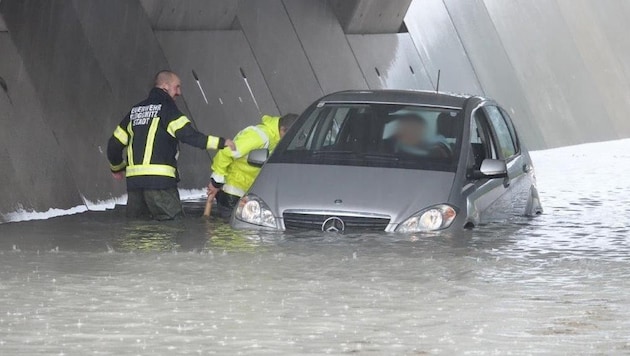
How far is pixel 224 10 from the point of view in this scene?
917 inches

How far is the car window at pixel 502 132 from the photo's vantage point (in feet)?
47.8

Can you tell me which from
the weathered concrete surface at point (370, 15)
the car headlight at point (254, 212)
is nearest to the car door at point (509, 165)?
the car headlight at point (254, 212)

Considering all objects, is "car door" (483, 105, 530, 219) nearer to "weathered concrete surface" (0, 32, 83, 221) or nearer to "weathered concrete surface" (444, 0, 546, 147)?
"weathered concrete surface" (0, 32, 83, 221)

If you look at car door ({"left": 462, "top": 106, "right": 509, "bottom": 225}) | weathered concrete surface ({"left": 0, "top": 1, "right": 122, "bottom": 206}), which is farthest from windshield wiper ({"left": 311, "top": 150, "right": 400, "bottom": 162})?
weathered concrete surface ({"left": 0, "top": 1, "right": 122, "bottom": 206})

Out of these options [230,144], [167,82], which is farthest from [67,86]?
[230,144]

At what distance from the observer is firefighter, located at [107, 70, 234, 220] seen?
14844 millimetres

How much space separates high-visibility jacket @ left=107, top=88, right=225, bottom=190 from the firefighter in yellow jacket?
1.20 feet

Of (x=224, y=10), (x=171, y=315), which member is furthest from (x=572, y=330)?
(x=224, y=10)

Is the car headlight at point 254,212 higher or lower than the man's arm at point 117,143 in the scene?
lower

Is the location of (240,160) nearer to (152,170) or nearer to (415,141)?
(152,170)

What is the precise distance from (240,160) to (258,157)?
2.05m

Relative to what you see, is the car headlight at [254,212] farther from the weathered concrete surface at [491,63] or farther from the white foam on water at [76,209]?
the weathered concrete surface at [491,63]

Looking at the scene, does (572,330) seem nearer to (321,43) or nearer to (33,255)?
(33,255)

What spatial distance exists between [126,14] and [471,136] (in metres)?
7.68
